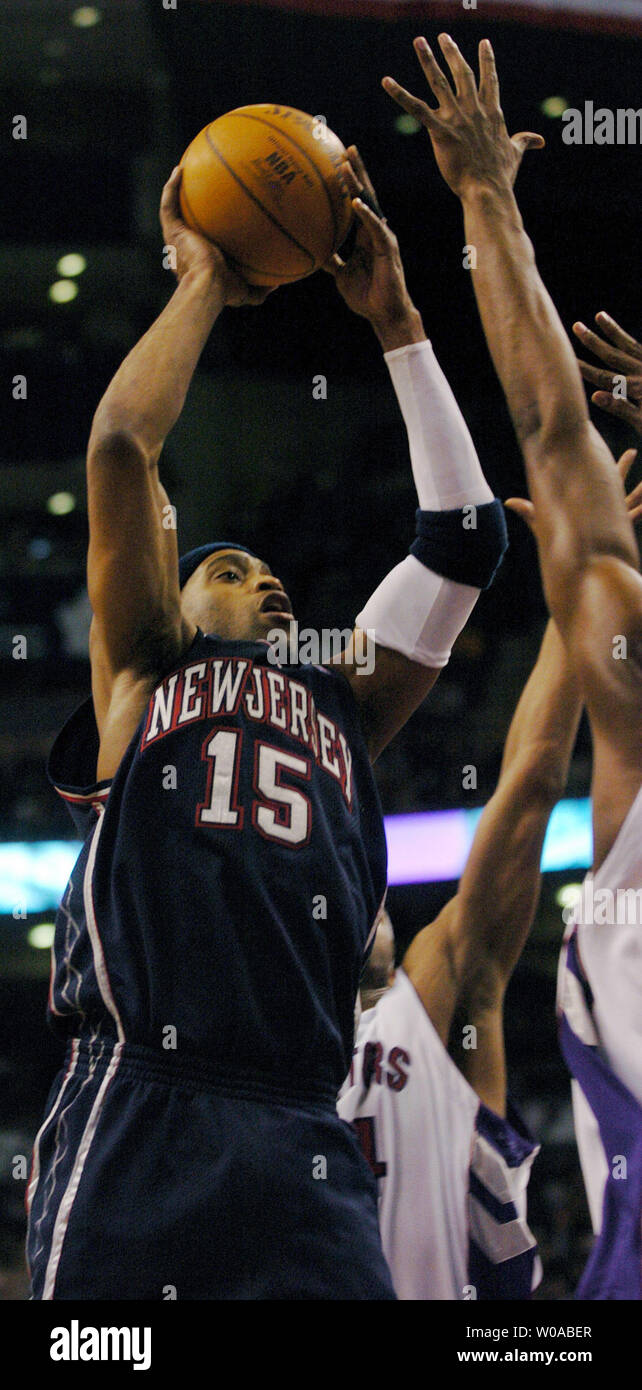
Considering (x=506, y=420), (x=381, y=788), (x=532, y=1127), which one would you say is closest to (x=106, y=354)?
(x=506, y=420)

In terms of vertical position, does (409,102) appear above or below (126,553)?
above

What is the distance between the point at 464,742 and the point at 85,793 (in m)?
3.69

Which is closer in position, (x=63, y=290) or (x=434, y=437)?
(x=434, y=437)

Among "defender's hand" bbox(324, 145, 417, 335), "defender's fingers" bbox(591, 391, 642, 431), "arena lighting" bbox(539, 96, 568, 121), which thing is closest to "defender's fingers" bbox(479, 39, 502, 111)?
"defender's hand" bbox(324, 145, 417, 335)

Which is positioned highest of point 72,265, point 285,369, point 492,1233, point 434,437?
point 72,265

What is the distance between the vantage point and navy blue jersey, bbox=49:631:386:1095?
169 cm

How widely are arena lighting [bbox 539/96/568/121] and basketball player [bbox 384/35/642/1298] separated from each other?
2.26 meters

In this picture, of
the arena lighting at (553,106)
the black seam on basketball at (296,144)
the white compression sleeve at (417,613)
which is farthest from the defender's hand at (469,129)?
the arena lighting at (553,106)

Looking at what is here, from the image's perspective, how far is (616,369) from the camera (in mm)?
2607

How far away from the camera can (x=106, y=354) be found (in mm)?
5773

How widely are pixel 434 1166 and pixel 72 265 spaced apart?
4763 mm

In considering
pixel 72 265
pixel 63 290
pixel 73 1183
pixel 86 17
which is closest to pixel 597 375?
pixel 73 1183

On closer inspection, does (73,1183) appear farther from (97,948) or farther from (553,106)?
(553,106)

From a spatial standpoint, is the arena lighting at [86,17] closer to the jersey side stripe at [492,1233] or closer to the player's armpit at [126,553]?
the player's armpit at [126,553]
